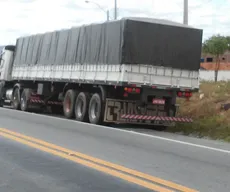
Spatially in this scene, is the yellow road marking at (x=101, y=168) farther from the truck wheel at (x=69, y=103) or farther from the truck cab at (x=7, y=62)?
the truck cab at (x=7, y=62)

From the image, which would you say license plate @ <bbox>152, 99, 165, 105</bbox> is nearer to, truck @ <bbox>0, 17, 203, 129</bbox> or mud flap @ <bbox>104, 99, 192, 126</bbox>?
truck @ <bbox>0, 17, 203, 129</bbox>

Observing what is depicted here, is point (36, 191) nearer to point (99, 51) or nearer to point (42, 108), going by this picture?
point (99, 51)

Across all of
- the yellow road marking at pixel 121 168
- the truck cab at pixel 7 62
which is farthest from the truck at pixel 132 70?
the truck cab at pixel 7 62

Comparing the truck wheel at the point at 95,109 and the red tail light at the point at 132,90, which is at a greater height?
the red tail light at the point at 132,90

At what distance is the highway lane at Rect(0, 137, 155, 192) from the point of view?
695 centimetres

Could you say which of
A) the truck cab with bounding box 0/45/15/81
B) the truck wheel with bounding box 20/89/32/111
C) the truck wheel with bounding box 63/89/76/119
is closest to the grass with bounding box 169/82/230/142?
the truck wheel with bounding box 63/89/76/119

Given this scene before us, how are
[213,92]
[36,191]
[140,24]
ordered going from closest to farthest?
[36,191] → [140,24] → [213,92]

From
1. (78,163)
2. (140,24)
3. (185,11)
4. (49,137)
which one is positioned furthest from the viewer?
(185,11)

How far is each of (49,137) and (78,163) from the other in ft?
12.2

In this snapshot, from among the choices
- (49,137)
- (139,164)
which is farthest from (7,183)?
(49,137)

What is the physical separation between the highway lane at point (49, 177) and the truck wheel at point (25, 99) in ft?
45.9

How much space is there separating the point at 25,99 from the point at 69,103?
4624 millimetres

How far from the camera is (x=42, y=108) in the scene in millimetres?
24031

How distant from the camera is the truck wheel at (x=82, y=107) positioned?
704 inches
